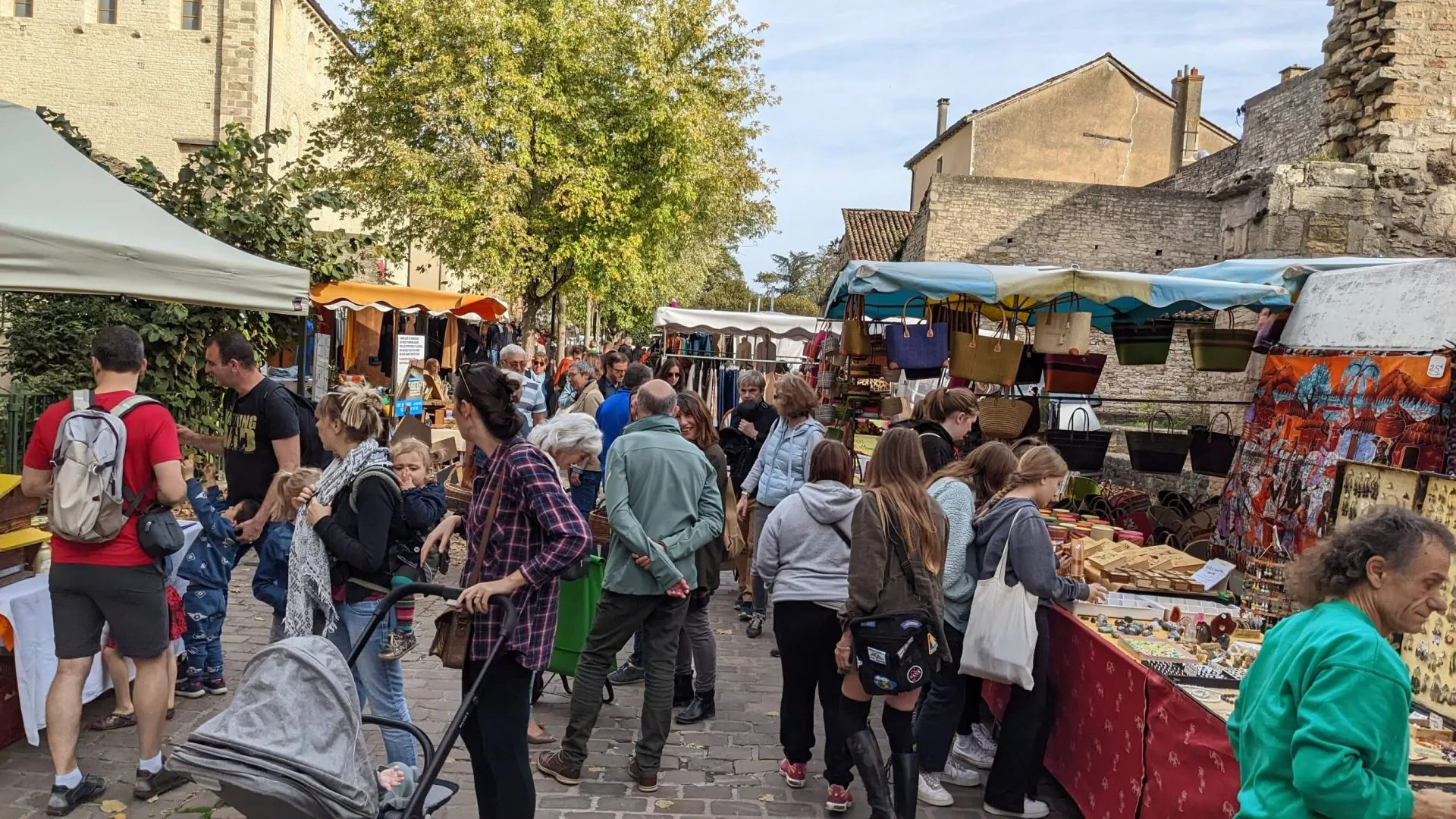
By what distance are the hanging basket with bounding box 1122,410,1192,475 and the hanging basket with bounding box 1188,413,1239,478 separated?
62mm

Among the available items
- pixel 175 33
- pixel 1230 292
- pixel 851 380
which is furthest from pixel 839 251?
pixel 1230 292

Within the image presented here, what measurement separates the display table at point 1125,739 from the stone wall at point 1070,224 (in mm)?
18134

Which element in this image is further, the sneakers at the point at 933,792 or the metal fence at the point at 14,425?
the metal fence at the point at 14,425

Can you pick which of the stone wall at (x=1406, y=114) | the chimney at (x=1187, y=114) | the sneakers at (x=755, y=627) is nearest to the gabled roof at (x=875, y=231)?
the chimney at (x=1187, y=114)

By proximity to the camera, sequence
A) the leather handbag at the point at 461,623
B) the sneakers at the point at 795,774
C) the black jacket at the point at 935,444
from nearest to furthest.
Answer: the leather handbag at the point at 461,623 → the sneakers at the point at 795,774 → the black jacket at the point at 935,444

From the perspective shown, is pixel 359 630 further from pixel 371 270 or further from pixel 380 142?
pixel 371 270

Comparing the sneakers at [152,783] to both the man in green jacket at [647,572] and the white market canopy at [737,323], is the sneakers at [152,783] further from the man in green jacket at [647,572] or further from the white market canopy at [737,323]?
the white market canopy at [737,323]

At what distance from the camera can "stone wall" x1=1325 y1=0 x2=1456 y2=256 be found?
893 centimetres

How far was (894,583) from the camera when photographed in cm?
407

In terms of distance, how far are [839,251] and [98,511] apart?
35.8 m

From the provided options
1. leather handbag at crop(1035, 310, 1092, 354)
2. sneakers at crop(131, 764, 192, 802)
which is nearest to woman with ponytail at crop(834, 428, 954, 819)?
sneakers at crop(131, 764, 192, 802)

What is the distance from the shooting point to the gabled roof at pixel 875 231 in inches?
1280

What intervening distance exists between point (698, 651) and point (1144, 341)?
14.8 feet

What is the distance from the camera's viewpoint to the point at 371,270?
889 inches
